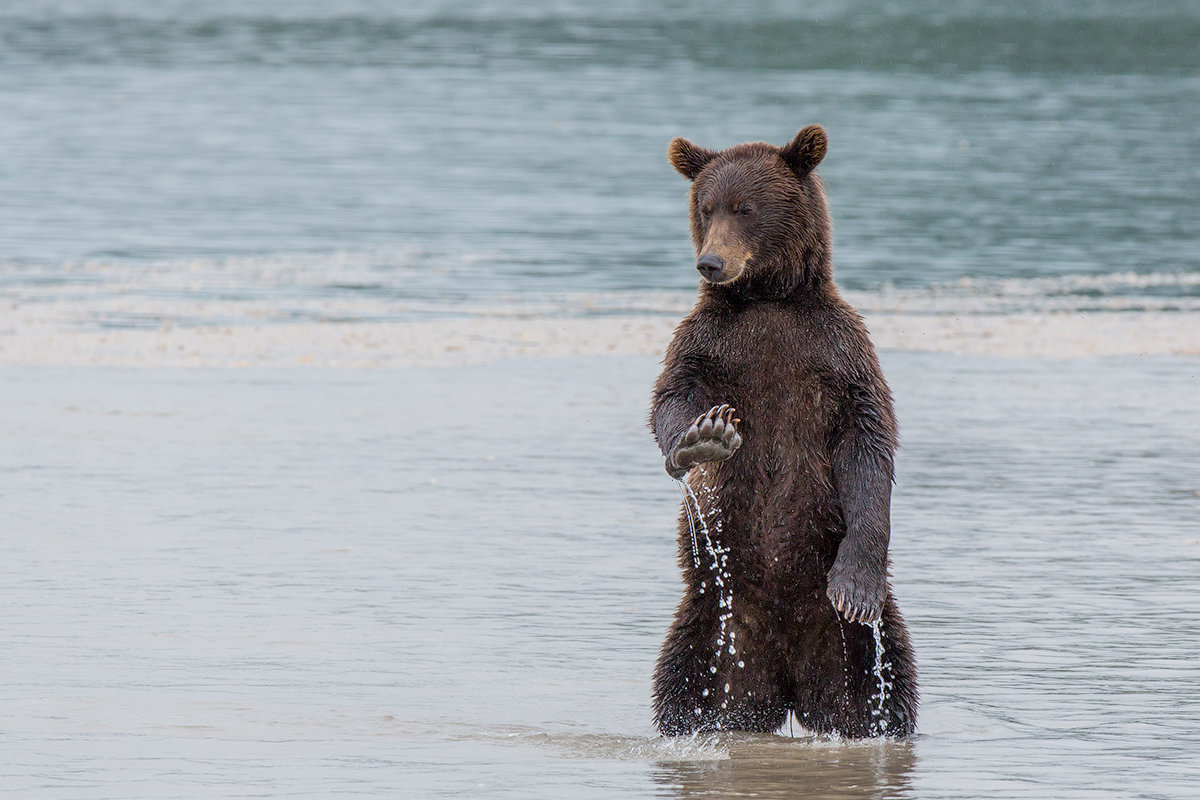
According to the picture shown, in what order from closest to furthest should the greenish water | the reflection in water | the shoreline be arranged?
1. the reflection in water
2. the shoreline
3. the greenish water

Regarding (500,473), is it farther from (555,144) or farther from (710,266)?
(555,144)

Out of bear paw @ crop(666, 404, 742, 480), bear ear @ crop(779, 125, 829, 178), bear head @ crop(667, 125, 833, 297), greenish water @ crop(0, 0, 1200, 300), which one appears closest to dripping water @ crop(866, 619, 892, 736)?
bear paw @ crop(666, 404, 742, 480)

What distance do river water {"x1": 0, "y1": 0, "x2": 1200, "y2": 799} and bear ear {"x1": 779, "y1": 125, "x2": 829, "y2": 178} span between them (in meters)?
1.60

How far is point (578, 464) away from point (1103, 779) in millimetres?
4651

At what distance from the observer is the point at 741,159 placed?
229 inches

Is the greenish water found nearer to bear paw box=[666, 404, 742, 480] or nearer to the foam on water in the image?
the foam on water

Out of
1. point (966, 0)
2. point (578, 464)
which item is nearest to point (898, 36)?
point (966, 0)

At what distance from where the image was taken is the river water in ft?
17.9

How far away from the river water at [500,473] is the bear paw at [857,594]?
0.39m

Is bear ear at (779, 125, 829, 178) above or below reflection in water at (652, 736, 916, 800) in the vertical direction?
above

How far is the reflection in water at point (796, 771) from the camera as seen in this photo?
5.01m

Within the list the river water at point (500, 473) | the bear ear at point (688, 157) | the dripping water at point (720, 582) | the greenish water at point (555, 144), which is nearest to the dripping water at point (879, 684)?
the river water at point (500, 473)

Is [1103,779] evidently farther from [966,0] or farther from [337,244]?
[966,0]

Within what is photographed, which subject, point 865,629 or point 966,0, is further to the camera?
point 966,0
